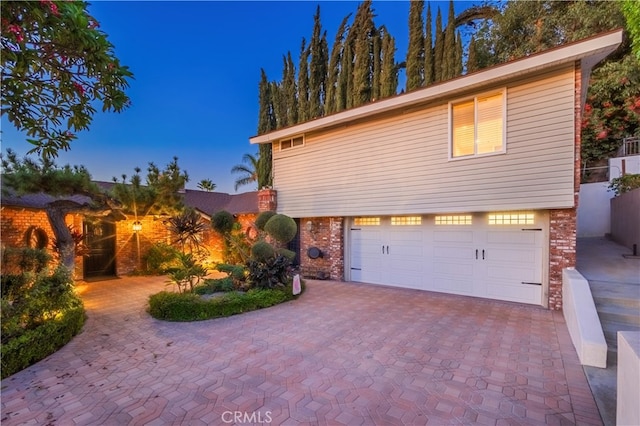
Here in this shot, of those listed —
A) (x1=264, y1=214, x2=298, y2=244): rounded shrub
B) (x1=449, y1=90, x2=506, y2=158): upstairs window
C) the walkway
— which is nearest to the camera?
the walkway

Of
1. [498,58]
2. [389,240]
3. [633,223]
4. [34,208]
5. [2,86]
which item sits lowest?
[389,240]

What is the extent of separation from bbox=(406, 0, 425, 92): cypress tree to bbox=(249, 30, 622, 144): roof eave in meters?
7.94

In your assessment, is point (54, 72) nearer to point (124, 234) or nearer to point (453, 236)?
point (453, 236)

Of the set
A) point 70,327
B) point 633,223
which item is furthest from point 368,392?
point 633,223

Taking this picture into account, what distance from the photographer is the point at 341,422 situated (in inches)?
103

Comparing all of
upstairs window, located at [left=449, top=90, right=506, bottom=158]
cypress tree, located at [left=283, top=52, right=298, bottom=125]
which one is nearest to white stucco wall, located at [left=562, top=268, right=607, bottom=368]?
upstairs window, located at [left=449, top=90, right=506, bottom=158]

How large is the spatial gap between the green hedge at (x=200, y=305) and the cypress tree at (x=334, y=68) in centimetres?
1261

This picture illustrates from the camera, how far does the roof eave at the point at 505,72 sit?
16.9ft

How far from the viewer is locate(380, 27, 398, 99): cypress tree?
14.4m

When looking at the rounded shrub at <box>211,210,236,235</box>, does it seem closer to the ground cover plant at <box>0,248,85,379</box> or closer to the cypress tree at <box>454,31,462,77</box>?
the ground cover plant at <box>0,248,85,379</box>

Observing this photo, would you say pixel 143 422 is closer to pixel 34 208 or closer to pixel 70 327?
pixel 70 327

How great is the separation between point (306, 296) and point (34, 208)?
826cm

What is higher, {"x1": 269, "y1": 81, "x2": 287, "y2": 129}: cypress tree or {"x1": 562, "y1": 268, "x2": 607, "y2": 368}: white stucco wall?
{"x1": 269, "y1": 81, "x2": 287, "y2": 129}: cypress tree

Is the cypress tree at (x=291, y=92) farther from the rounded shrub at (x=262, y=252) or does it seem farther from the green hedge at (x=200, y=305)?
the green hedge at (x=200, y=305)
